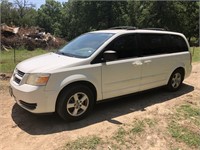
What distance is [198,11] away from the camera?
137 feet

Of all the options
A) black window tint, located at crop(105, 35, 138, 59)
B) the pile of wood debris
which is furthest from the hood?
the pile of wood debris

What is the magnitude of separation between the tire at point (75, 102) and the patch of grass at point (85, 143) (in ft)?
2.13

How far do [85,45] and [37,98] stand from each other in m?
1.62

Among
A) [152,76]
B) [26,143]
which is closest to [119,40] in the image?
[152,76]

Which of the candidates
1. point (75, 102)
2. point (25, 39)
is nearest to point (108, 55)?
point (75, 102)

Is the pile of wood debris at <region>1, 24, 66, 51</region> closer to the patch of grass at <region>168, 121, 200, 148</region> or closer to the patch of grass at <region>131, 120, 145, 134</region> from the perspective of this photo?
the patch of grass at <region>131, 120, 145, 134</region>

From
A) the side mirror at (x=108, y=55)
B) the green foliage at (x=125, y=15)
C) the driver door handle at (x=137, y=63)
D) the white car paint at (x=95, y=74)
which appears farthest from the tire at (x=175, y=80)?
the green foliage at (x=125, y=15)

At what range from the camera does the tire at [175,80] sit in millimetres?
6597

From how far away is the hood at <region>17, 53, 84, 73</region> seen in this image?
4.47m

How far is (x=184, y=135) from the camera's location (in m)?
4.43

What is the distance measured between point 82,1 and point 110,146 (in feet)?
145

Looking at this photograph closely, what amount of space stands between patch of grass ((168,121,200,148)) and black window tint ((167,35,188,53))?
7.65 ft

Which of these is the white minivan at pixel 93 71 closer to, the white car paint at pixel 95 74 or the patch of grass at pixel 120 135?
the white car paint at pixel 95 74

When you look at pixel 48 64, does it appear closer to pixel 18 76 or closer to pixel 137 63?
pixel 18 76
